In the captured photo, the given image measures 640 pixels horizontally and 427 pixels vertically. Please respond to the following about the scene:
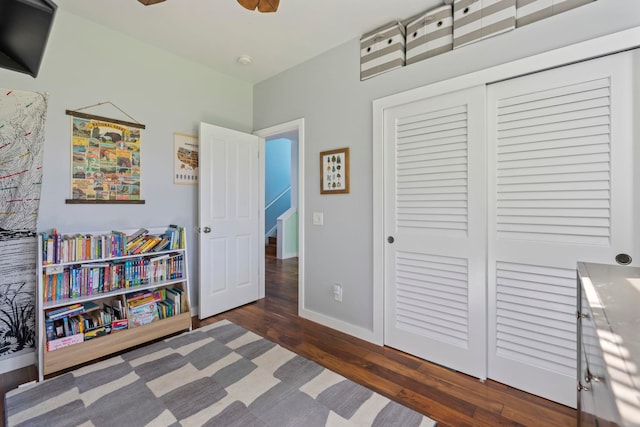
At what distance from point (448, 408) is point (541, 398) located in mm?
600

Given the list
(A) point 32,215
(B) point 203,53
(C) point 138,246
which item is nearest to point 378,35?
(B) point 203,53

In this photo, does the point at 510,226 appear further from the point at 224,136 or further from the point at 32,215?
the point at 32,215

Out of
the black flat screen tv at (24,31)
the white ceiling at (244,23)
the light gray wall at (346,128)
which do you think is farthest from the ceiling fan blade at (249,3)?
the light gray wall at (346,128)

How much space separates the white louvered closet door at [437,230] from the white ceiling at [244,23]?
77cm

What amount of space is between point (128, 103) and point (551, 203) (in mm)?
3356

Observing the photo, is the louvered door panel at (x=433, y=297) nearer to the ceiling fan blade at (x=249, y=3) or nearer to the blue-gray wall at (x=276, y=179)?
the ceiling fan blade at (x=249, y=3)

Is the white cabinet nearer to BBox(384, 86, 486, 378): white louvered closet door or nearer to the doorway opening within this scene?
BBox(384, 86, 486, 378): white louvered closet door

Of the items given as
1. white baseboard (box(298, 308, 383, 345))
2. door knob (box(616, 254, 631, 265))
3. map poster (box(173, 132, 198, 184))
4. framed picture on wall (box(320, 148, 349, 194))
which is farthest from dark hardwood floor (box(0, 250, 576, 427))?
map poster (box(173, 132, 198, 184))

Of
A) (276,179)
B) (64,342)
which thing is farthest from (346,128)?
(276,179)

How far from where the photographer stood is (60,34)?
2189 millimetres

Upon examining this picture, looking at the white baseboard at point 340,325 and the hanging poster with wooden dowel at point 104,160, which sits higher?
the hanging poster with wooden dowel at point 104,160

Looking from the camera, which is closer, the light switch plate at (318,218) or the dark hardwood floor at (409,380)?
the dark hardwood floor at (409,380)

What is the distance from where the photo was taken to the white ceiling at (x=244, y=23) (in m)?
2.11

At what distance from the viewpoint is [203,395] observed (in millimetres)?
1712
